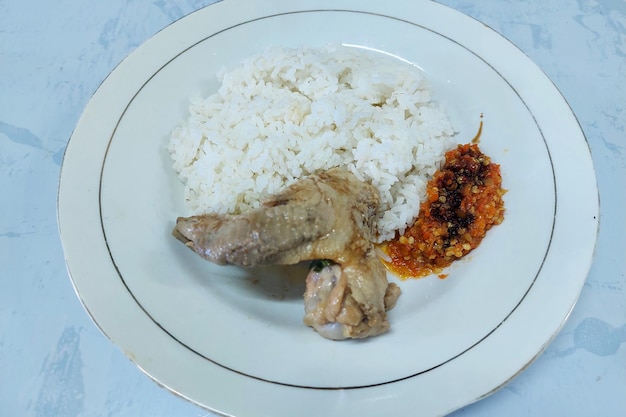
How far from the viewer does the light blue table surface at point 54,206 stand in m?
2.92

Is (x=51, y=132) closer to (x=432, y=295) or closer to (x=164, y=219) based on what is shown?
(x=164, y=219)

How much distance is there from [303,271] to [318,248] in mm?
626

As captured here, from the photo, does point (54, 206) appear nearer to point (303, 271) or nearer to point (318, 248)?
point (303, 271)

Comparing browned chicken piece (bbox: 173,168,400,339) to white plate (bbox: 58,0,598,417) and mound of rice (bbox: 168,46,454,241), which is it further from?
mound of rice (bbox: 168,46,454,241)

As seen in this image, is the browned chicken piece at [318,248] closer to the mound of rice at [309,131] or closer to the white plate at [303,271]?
the white plate at [303,271]

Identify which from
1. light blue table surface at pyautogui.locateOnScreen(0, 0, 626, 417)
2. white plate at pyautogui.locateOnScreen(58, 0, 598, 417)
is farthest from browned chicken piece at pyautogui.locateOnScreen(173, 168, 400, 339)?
light blue table surface at pyautogui.locateOnScreen(0, 0, 626, 417)

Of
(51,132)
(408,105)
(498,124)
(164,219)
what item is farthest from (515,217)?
(51,132)

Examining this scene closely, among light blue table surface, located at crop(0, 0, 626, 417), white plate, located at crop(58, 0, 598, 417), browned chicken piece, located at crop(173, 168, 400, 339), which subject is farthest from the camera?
light blue table surface, located at crop(0, 0, 626, 417)

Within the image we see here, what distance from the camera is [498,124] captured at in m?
3.50

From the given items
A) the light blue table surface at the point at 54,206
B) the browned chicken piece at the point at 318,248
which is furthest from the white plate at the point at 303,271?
the light blue table surface at the point at 54,206

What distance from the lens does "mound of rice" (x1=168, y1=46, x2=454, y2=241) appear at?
3424 millimetres

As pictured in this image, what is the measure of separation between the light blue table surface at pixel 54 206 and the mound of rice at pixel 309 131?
1.14 meters

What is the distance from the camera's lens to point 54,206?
12.1ft

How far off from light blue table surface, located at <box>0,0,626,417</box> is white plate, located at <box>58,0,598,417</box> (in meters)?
0.53
